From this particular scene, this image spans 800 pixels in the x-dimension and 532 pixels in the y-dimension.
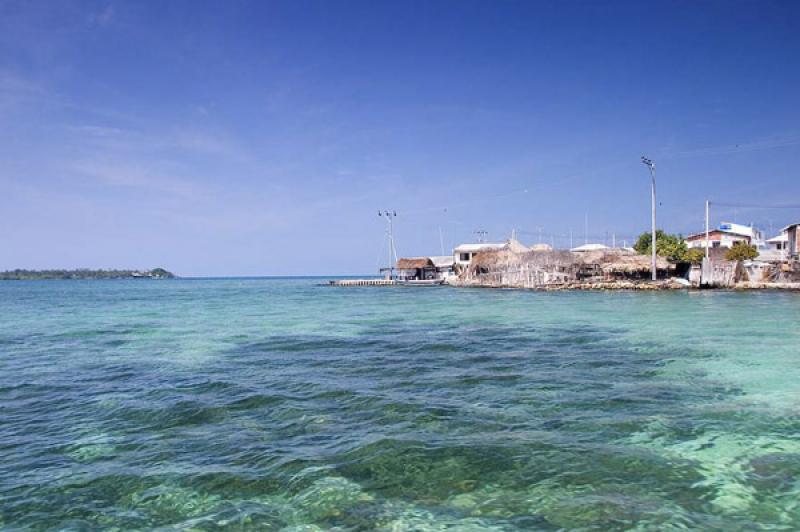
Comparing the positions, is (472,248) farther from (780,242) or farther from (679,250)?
(780,242)

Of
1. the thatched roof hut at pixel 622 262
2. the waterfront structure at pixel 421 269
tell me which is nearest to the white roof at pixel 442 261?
the waterfront structure at pixel 421 269

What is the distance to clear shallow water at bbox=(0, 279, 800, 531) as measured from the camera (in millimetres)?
4660

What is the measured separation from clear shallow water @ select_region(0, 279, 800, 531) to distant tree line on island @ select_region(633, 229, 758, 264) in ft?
130

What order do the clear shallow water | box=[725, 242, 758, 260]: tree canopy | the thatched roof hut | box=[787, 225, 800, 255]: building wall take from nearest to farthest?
the clear shallow water
box=[725, 242, 758, 260]: tree canopy
the thatched roof hut
box=[787, 225, 800, 255]: building wall

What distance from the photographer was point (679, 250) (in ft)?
172

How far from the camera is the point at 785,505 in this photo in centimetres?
461

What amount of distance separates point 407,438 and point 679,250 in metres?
53.7

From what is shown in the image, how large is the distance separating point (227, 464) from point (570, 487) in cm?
358

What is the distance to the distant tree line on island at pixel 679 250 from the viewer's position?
155 feet

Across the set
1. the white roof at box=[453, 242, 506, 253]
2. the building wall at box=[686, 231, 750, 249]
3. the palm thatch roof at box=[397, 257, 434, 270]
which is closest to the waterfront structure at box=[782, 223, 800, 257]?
the building wall at box=[686, 231, 750, 249]

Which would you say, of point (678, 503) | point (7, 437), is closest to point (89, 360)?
point (7, 437)

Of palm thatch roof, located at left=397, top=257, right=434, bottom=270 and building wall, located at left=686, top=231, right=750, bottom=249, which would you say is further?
palm thatch roof, located at left=397, top=257, right=434, bottom=270

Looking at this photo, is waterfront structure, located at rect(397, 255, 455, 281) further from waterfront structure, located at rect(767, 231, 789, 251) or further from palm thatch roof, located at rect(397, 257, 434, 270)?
waterfront structure, located at rect(767, 231, 789, 251)

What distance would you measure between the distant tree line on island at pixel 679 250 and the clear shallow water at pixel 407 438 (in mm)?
39549
